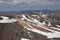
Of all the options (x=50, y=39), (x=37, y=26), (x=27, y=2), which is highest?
(x=27, y=2)

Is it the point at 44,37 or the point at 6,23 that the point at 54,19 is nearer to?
the point at 44,37

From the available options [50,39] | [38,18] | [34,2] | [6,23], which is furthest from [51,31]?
[6,23]

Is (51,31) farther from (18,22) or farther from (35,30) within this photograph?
(18,22)

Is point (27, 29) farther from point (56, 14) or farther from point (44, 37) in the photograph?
point (56, 14)

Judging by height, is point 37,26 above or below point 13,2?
below

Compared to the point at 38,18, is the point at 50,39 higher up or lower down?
lower down

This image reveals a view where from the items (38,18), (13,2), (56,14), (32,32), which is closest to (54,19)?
(56,14)

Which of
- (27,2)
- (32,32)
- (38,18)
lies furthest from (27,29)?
(27,2)
